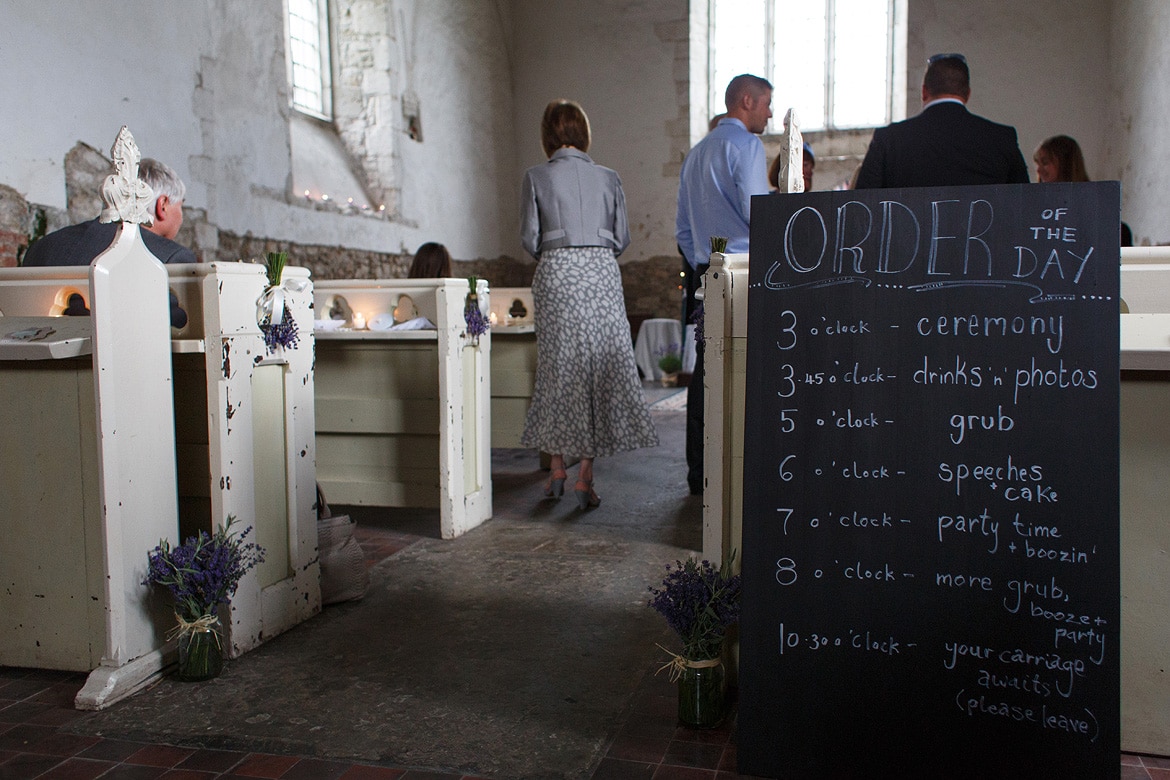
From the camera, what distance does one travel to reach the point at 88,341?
2.29 meters

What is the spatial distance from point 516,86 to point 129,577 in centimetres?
1105

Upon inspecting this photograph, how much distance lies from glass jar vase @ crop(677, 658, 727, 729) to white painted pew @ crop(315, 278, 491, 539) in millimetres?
1805

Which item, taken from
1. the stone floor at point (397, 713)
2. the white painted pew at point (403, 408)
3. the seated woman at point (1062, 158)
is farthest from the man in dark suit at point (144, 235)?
the seated woman at point (1062, 158)

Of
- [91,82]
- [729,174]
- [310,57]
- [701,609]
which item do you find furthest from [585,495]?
[310,57]

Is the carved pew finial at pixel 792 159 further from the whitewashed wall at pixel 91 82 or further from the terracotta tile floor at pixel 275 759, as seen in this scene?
the whitewashed wall at pixel 91 82

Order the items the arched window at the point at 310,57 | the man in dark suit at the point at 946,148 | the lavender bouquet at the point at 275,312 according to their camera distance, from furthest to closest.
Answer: the arched window at the point at 310,57
the man in dark suit at the point at 946,148
the lavender bouquet at the point at 275,312

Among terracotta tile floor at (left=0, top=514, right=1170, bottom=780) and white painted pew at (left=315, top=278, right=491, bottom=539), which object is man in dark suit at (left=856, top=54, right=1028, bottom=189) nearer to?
white painted pew at (left=315, top=278, right=491, bottom=539)

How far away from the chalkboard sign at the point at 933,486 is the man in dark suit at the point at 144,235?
1759 millimetres

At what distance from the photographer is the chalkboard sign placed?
163cm

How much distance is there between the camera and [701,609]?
206cm

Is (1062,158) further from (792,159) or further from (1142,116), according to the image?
(1142,116)

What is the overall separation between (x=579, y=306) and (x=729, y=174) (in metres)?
0.82

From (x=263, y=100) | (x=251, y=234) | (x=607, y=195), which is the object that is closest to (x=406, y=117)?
(x=263, y=100)

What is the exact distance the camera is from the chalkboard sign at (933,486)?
163cm
